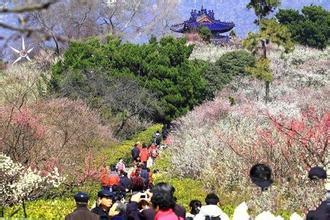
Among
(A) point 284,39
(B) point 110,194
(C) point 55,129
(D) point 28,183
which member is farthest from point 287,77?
(B) point 110,194

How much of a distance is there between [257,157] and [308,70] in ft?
88.4

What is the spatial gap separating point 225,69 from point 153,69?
20.2ft

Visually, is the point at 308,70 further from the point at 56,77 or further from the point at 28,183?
the point at 28,183

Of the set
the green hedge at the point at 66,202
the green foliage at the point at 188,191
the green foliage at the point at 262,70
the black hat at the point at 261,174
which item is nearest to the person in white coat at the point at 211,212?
the black hat at the point at 261,174

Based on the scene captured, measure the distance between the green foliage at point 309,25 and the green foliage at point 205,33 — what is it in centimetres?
520

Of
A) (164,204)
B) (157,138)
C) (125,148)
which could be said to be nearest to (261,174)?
(164,204)

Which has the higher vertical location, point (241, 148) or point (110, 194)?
point (241, 148)

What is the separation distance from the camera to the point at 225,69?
114 ft

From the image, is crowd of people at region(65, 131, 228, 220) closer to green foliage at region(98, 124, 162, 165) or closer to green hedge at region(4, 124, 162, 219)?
green hedge at region(4, 124, 162, 219)

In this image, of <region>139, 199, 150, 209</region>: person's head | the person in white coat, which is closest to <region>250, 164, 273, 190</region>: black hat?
the person in white coat

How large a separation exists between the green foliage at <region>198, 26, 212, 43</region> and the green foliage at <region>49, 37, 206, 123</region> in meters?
18.3

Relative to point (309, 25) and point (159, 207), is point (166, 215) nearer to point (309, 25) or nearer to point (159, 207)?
point (159, 207)

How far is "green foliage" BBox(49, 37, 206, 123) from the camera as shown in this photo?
29156mm

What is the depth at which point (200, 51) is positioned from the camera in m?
45.0
